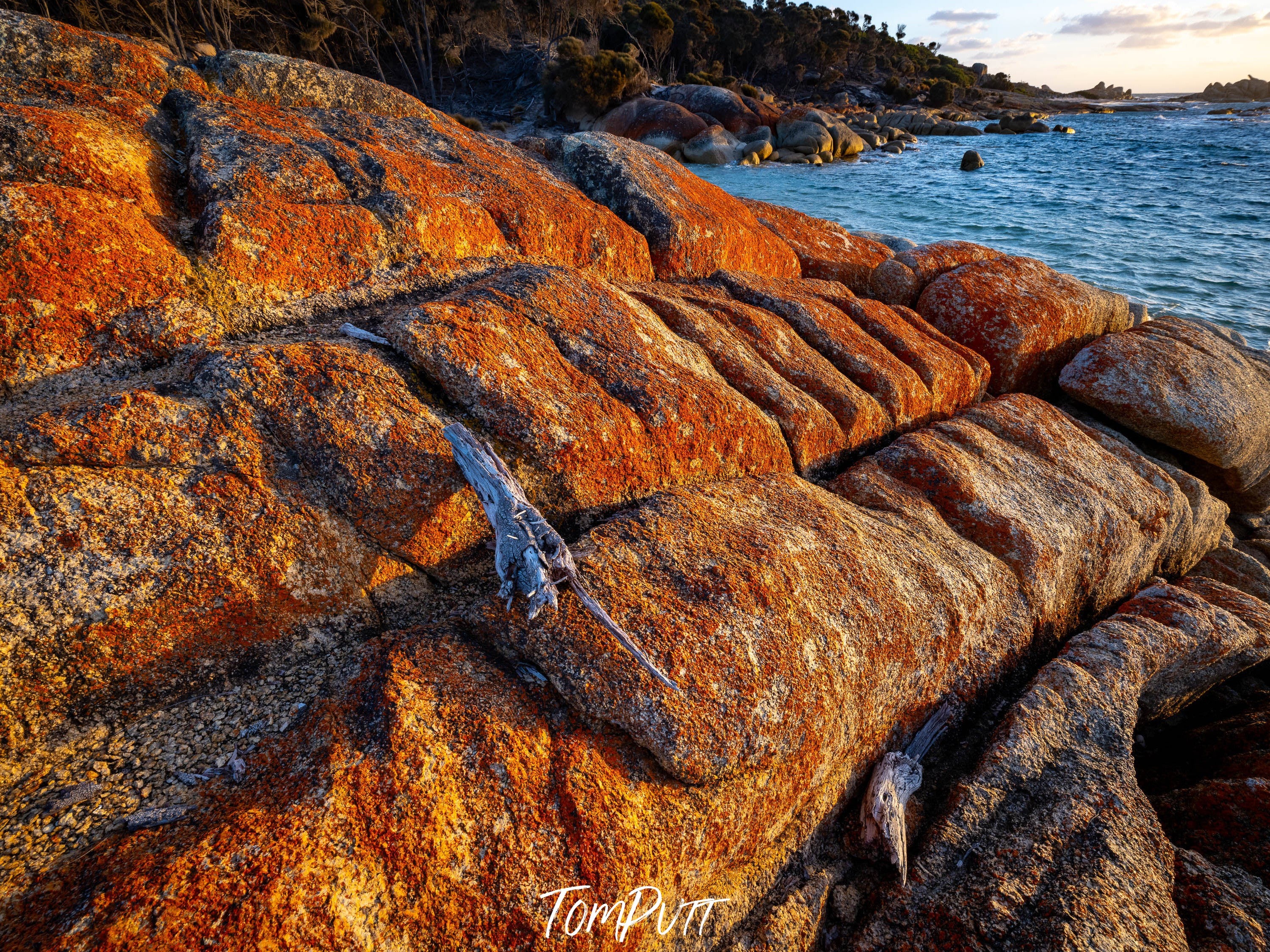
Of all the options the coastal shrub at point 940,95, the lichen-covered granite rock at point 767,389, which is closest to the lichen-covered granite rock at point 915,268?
the lichen-covered granite rock at point 767,389

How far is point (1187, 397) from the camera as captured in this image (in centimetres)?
818

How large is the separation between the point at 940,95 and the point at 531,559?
10680 cm

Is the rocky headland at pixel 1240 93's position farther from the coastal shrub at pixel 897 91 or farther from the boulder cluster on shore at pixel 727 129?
the boulder cluster on shore at pixel 727 129

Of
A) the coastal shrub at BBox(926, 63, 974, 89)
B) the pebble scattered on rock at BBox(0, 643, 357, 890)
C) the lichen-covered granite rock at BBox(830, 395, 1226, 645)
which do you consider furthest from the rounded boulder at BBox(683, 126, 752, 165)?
the coastal shrub at BBox(926, 63, 974, 89)

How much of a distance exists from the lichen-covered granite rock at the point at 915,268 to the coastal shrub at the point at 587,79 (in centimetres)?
4325

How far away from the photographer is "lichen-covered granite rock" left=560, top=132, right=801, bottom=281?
7938 mm

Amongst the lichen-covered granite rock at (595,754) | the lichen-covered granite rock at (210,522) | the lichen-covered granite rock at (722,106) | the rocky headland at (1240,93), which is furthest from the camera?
the rocky headland at (1240,93)

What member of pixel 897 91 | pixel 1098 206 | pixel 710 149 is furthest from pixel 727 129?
pixel 897 91

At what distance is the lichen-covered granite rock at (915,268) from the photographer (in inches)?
374

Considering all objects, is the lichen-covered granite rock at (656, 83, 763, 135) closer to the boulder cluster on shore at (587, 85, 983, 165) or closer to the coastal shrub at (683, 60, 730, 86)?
the boulder cluster on shore at (587, 85, 983, 165)

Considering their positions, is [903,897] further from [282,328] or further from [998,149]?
[998,149]

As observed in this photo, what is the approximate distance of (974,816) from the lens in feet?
13.0

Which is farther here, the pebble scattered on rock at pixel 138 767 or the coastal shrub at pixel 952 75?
the coastal shrub at pixel 952 75

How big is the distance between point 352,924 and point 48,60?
28.4ft
